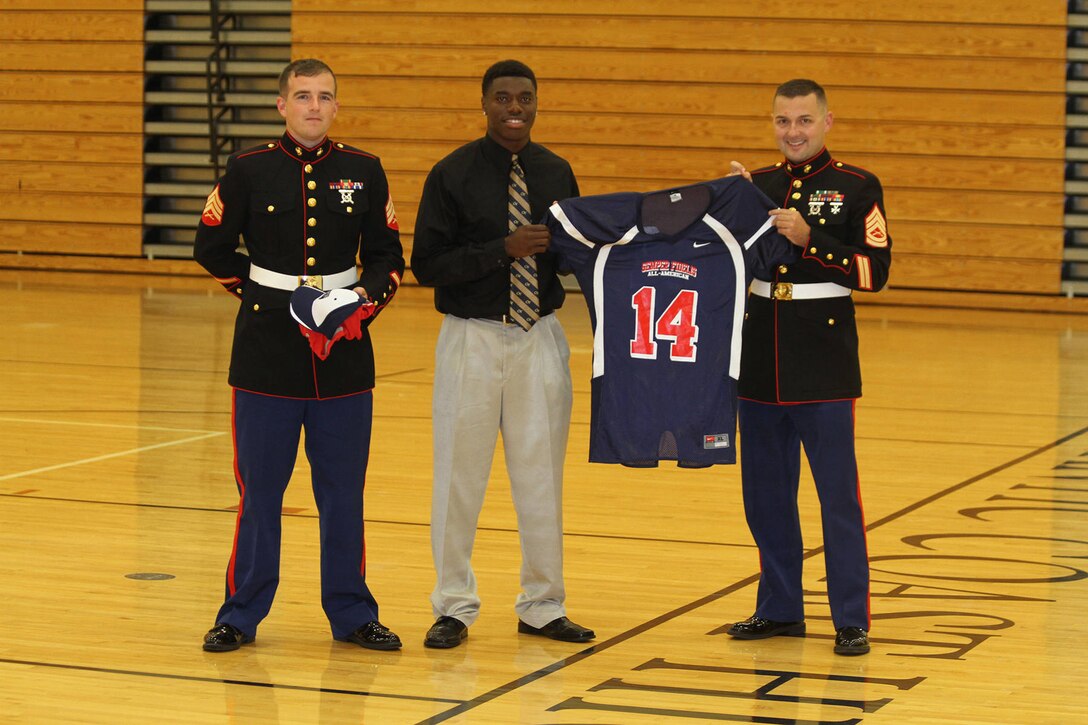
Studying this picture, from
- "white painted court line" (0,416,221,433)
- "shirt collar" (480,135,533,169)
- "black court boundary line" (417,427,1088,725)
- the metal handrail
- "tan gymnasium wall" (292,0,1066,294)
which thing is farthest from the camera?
the metal handrail

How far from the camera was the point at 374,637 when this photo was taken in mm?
4797

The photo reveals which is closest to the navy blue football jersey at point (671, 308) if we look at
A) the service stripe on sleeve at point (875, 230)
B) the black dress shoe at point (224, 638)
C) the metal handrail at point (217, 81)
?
the service stripe on sleeve at point (875, 230)

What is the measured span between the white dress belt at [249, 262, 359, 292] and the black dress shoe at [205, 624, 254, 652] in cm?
97

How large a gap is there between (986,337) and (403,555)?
8787 millimetres

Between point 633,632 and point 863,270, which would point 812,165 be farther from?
point 633,632

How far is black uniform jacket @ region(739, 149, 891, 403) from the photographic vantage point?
4879 millimetres

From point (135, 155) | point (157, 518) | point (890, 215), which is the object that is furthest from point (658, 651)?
point (135, 155)

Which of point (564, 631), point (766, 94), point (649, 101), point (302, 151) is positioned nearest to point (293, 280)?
point (302, 151)

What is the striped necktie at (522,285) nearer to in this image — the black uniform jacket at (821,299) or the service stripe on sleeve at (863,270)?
the black uniform jacket at (821,299)

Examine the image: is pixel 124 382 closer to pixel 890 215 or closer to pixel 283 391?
pixel 283 391

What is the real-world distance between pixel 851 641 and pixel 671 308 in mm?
1084

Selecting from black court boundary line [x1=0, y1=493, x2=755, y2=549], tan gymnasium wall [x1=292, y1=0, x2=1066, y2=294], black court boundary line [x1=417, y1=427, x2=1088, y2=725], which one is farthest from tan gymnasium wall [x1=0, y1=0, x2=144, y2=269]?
black court boundary line [x1=417, y1=427, x2=1088, y2=725]

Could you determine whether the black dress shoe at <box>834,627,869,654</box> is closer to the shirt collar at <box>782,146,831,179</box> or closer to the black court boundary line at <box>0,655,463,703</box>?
the black court boundary line at <box>0,655,463,703</box>

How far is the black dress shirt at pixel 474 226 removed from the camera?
4848mm
